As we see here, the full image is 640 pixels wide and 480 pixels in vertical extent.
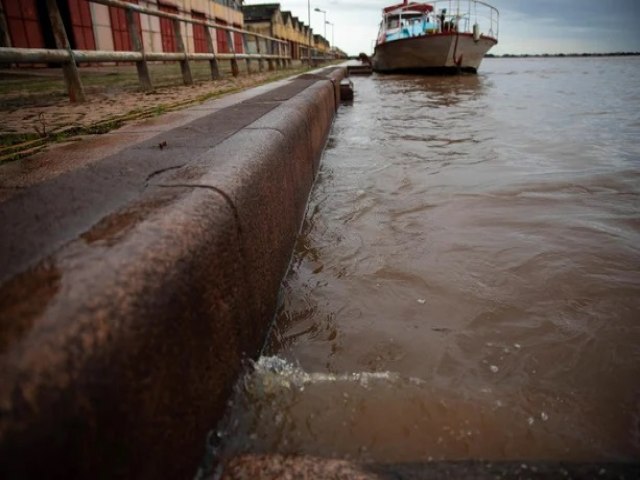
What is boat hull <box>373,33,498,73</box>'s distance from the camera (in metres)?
15.6

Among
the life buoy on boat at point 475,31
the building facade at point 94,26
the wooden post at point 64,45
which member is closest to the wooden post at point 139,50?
the building facade at point 94,26

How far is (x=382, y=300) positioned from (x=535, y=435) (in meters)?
0.80

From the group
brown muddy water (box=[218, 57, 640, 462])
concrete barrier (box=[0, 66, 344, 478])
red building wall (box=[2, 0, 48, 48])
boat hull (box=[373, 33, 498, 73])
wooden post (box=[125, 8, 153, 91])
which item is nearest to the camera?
concrete barrier (box=[0, 66, 344, 478])

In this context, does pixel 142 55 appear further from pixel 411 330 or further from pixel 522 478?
pixel 522 478

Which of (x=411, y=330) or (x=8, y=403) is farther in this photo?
(x=411, y=330)

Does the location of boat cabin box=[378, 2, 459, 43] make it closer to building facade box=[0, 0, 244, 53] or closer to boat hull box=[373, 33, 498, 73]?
boat hull box=[373, 33, 498, 73]

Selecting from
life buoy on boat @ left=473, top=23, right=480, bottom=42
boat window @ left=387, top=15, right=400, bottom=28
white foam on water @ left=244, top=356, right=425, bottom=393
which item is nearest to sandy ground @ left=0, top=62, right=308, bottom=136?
white foam on water @ left=244, top=356, right=425, bottom=393

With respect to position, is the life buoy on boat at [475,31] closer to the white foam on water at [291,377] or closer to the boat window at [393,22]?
the boat window at [393,22]

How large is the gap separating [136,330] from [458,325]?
1.24 metres

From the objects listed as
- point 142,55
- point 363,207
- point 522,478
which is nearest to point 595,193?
point 363,207

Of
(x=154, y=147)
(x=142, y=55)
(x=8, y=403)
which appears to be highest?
(x=142, y=55)

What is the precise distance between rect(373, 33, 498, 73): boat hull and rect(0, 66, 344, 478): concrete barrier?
1677cm

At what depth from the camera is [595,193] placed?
2992mm

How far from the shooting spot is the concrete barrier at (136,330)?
0.56 meters
